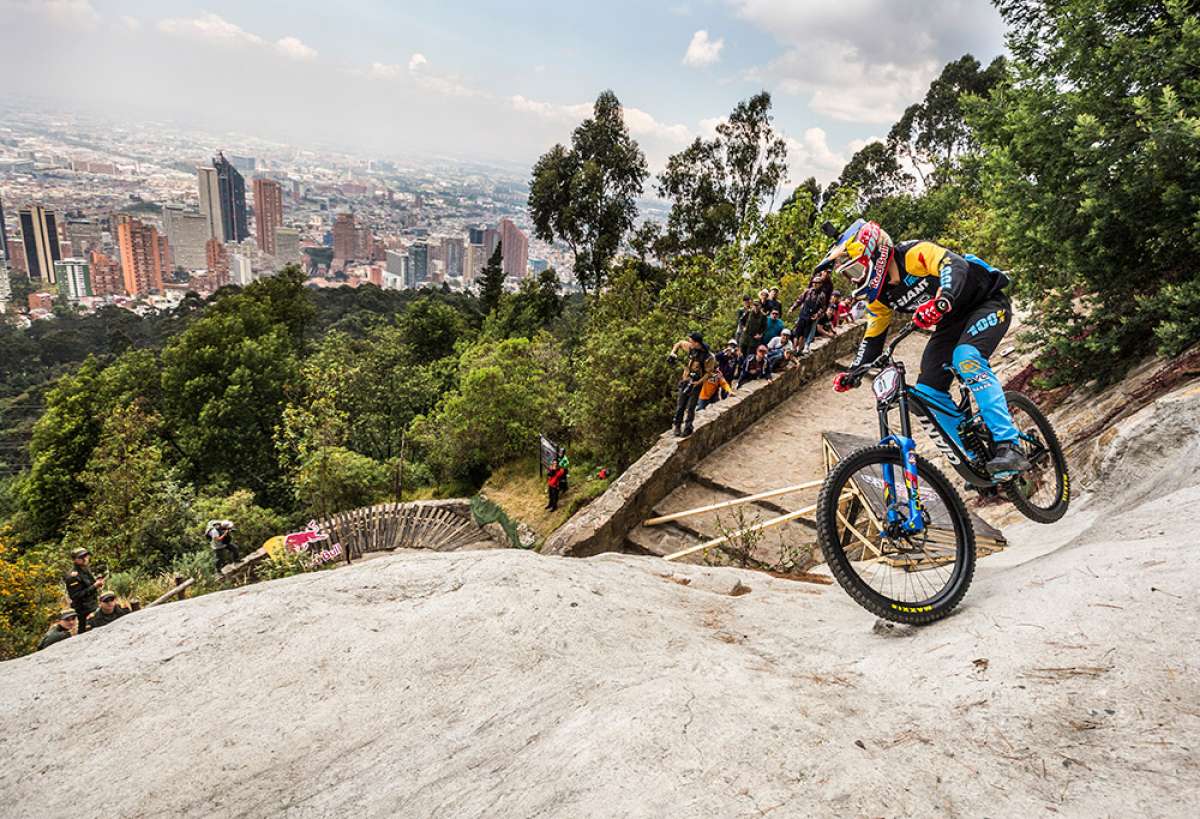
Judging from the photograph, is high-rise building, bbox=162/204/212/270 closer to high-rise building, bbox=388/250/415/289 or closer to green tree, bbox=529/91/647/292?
high-rise building, bbox=388/250/415/289

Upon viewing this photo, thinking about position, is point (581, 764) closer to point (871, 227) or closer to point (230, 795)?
point (230, 795)

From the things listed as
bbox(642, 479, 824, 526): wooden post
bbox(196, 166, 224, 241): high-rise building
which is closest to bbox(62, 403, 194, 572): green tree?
bbox(642, 479, 824, 526): wooden post

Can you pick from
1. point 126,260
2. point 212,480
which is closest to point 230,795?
point 212,480

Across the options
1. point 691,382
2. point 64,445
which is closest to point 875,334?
point 691,382

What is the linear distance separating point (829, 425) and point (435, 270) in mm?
153847

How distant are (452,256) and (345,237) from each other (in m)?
25.3

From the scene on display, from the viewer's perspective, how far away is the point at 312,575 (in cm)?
383

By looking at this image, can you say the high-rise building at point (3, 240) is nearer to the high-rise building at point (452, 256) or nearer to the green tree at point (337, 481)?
the high-rise building at point (452, 256)

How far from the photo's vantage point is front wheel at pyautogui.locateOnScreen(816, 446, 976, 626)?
9.81 ft

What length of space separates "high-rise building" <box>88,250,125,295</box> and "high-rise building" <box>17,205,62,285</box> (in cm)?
1215

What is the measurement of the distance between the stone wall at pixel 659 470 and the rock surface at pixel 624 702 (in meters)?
3.81

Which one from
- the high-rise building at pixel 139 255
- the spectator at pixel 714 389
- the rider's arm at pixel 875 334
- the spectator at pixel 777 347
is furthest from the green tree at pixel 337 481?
the high-rise building at pixel 139 255

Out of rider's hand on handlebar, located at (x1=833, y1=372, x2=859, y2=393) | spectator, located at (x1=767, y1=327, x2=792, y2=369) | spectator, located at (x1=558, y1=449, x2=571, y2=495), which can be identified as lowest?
spectator, located at (x1=558, y1=449, x2=571, y2=495)

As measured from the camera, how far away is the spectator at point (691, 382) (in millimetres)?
9047
